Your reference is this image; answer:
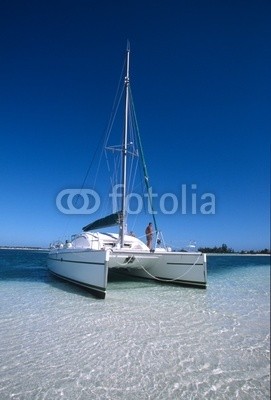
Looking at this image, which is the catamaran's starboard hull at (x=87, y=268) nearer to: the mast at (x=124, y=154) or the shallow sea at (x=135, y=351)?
the shallow sea at (x=135, y=351)

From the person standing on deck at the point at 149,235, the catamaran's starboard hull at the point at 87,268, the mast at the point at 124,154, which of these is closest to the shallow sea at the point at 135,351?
the catamaran's starboard hull at the point at 87,268

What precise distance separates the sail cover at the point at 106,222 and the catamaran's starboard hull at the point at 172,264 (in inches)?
A: 68.7

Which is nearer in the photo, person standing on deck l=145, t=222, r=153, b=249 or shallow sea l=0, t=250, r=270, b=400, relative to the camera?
shallow sea l=0, t=250, r=270, b=400

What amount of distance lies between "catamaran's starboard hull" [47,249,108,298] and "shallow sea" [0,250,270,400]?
1.44 meters

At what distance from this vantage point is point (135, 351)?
16.1ft

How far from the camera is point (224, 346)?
16.1 feet

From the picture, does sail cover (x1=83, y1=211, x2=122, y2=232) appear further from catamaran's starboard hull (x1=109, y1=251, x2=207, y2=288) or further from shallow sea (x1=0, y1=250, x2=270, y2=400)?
shallow sea (x1=0, y1=250, x2=270, y2=400)

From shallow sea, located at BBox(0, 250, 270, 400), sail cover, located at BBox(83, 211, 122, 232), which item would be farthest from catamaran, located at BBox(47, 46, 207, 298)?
shallow sea, located at BBox(0, 250, 270, 400)

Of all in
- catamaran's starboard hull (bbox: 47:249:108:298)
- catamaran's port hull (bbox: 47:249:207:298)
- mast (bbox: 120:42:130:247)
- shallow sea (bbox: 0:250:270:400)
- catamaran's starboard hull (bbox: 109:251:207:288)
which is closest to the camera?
shallow sea (bbox: 0:250:270:400)

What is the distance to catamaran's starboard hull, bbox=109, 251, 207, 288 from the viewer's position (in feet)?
38.6

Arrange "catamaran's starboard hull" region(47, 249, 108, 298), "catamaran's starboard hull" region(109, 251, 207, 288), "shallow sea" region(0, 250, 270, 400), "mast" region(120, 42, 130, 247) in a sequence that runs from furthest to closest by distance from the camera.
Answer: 1. "mast" region(120, 42, 130, 247)
2. "catamaran's starboard hull" region(109, 251, 207, 288)
3. "catamaran's starboard hull" region(47, 249, 108, 298)
4. "shallow sea" region(0, 250, 270, 400)

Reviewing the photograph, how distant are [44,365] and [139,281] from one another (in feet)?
35.7

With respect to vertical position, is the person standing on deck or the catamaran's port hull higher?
the person standing on deck

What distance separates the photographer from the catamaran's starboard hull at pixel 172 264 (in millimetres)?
11773
